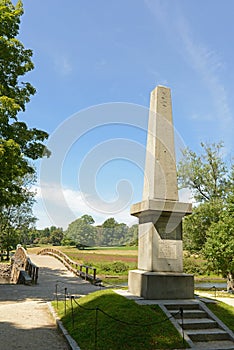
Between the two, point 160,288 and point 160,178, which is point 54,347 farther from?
point 160,178

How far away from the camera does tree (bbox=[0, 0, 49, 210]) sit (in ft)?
38.2

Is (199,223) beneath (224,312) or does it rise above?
above

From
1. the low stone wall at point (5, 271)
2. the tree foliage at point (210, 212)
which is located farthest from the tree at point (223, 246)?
the low stone wall at point (5, 271)

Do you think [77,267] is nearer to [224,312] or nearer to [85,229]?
[85,229]

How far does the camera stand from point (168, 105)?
34.4 feet

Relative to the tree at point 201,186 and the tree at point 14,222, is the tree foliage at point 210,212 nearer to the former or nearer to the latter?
the tree at point 201,186

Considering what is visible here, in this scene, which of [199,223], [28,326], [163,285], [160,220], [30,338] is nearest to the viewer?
[30,338]

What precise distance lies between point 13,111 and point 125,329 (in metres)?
8.80

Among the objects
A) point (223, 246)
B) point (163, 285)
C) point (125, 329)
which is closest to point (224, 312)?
point (163, 285)

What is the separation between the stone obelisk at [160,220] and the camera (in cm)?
880

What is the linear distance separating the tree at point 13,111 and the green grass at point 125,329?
6143 mm

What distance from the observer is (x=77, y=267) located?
26.4 m

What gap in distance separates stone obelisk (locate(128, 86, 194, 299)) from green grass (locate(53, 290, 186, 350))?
1006 mm

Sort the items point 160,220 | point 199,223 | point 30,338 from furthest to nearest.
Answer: point 199,223, point 160,220, point 30,338
